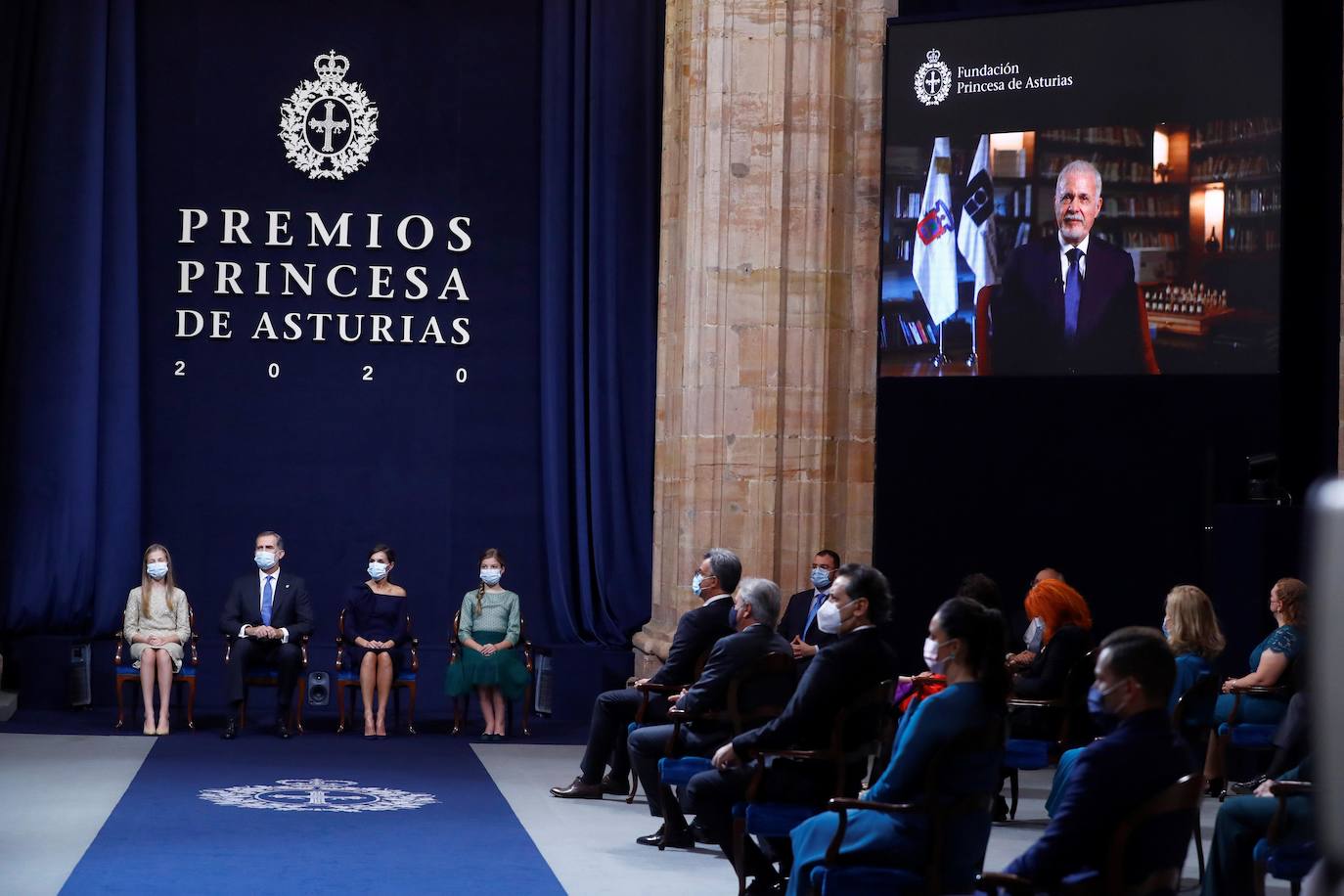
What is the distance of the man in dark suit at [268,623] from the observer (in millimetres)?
10867

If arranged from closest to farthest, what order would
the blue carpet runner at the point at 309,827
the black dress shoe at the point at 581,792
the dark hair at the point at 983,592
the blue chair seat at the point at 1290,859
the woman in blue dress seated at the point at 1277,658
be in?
the blue chair seat at the point at 1290,859, the blue carpet runner at the point at 309,827, the woman in blue dress seated at the point at 1277,658, the dark hair at the point at 983,592, the black dress shoe at the point at 581,792

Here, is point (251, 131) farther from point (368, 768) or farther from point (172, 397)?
point (368, 768)

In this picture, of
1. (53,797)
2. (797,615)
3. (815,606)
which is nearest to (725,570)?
(815,606)

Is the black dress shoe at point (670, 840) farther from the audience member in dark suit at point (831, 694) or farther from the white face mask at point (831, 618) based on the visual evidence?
the white face mask at point (831, 618)

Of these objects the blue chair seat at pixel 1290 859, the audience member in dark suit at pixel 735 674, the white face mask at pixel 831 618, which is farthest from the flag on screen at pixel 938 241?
the blue chair seat at pixel 1290 859

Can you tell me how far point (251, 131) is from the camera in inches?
509

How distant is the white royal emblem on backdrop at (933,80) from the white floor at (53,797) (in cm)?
571

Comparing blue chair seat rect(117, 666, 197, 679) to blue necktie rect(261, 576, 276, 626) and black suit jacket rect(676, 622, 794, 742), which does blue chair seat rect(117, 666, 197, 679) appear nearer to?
blue necktie rect(261, 576, 276, 626)

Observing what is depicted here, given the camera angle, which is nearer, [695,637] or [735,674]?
[735,674]

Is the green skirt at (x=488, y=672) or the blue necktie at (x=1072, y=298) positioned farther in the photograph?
the green skirt at (x=488, y=672)

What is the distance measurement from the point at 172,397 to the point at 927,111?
6.01 meters

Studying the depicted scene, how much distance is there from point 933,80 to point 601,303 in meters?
3.57

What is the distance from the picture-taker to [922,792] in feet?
15.1

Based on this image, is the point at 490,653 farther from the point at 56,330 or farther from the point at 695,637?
the point at 56,330
